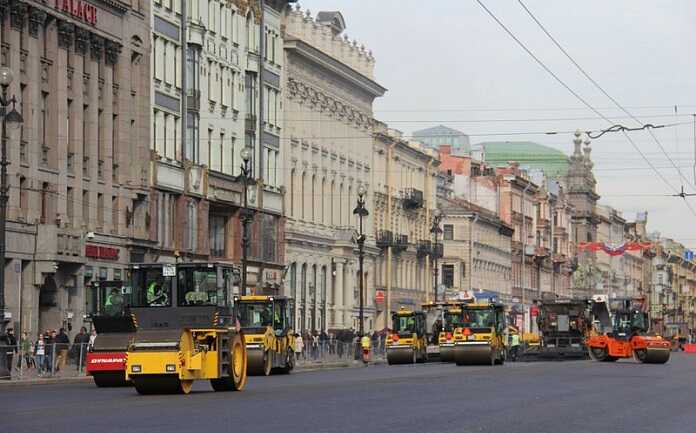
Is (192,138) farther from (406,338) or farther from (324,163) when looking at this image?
Result: (324,163)

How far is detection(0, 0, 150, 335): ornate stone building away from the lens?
185 feet

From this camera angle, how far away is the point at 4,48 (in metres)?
55.3

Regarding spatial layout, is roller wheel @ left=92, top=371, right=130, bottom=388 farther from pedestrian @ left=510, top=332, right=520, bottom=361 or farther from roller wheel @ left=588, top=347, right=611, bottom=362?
pedestrian @ left=510, top=332, right=520, bottom=361

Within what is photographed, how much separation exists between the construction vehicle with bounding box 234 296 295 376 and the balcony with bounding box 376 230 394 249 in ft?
158

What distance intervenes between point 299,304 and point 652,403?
2150 inches

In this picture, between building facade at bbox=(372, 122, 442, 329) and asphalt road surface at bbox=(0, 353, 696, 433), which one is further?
building facade at bbox=(372, 122, 442, 329)


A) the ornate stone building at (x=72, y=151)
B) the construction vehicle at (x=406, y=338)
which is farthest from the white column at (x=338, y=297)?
the ornate stone building at (x=72, y=151)

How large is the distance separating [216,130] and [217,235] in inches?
183

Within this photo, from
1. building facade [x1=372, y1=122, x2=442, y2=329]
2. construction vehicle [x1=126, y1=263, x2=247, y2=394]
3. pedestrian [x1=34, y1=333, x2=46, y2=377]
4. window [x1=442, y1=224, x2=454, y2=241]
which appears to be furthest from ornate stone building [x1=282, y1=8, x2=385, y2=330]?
construction vehicle [x1=126, y1=263, x2=247, y2=394]

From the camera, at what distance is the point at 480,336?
2422 inches

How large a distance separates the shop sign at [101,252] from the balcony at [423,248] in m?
47.7

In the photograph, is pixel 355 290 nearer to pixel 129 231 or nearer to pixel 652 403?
pixel 129 231

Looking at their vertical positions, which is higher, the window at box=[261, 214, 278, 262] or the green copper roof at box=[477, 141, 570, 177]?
the green copper roof at box=[477, 141, 570, 177]

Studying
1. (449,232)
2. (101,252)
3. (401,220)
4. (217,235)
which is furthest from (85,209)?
(449,232)
